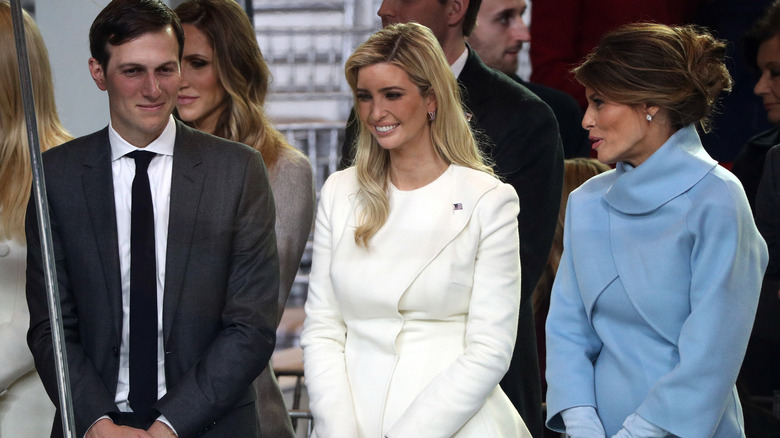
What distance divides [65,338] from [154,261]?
0.25 m

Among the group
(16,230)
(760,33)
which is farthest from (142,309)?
(760,33)

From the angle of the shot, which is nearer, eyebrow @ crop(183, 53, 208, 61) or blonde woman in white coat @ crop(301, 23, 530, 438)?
blonde woman in white coat @ crop(301, 23, 530, 438)

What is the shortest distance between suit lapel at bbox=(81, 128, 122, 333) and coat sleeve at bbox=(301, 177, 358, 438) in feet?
1.42

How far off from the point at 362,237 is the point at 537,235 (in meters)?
0.53

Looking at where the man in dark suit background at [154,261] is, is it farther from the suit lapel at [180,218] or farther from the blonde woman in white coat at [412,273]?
the blonde woman in white coat at [412,273]

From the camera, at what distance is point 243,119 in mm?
2730

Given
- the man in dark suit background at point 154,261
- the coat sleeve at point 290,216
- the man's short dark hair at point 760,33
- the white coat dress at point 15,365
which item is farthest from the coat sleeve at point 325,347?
the man's short dark hair at point 760,33

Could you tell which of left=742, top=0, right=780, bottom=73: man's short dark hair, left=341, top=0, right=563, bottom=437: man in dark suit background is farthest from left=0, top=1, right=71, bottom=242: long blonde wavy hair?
left=742, top=0, right=780, bottom=73: man's short dark hair

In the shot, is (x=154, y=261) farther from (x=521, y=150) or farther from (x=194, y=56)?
(x=521, y=150)

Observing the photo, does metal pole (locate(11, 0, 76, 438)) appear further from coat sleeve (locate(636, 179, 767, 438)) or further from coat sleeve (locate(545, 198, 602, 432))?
coat sleeve (locate(636, 179, 767, 438))

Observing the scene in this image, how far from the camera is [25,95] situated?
6.77ft

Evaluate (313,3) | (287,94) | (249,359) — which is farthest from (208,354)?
(313,3)

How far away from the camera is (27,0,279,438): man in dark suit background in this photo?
2252mm

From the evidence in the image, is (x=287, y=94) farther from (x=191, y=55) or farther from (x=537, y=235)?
(x=537, y=235)
